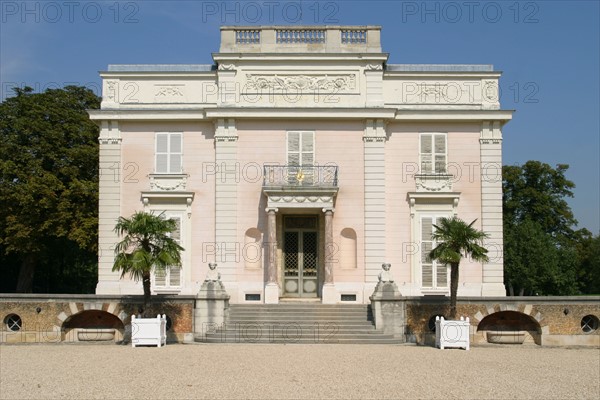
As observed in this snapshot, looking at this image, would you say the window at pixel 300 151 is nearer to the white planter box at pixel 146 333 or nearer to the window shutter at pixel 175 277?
the window shutter at pixel 175 277

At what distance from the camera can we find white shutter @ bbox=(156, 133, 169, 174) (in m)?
26.7

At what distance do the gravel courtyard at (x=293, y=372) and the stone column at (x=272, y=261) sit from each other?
15.7 ft

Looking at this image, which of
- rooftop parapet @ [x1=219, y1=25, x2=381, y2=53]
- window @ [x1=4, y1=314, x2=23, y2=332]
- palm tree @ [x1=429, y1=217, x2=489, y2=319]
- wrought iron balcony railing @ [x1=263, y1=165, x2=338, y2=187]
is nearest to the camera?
palm tree @ [x1=429, y1=217, x2=489, y2=319]

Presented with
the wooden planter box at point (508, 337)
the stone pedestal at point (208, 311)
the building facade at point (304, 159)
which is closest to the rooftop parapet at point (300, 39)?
the building facade at point (304, 159)

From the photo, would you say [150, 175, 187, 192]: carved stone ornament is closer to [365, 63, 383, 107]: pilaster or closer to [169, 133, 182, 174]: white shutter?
[169, 133, 182, 174]: white shutter

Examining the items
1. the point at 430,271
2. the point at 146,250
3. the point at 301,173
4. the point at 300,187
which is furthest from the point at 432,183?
the point at 146,250

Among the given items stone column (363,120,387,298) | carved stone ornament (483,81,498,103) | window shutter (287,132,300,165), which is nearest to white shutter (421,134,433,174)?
stone column (363,120,387,298)

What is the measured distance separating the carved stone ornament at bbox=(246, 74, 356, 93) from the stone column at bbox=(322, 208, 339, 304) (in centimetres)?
451

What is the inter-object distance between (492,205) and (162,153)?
11.7m

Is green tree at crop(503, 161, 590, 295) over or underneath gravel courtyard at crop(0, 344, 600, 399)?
over

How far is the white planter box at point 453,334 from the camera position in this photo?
21094mm

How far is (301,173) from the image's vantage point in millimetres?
A: 26172

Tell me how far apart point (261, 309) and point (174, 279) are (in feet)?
12.9

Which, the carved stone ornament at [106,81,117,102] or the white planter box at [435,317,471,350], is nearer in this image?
the white planter box at [435,317,471,350]
